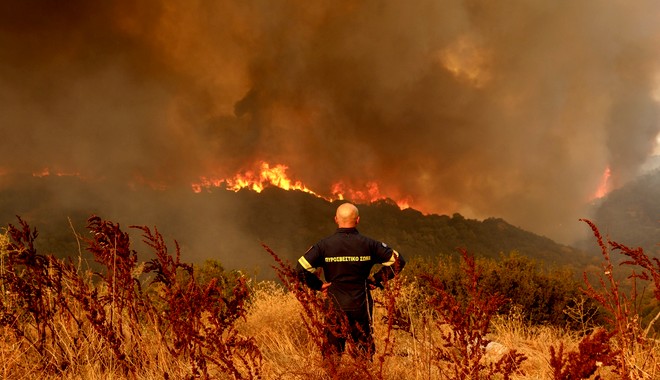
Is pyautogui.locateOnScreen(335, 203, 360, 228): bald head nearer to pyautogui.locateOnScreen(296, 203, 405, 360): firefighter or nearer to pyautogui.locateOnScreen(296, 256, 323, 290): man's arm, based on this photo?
pyautogui.locateOnScreen(296, 203, 405, 360): firefighter

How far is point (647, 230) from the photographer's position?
197m

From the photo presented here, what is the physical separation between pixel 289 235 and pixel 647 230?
16734 cm

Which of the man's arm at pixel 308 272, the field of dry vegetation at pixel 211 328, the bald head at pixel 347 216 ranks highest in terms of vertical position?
the bald head at pixel 347 216

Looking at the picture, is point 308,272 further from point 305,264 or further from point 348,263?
point 348,263

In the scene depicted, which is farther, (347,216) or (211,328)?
(347,216)

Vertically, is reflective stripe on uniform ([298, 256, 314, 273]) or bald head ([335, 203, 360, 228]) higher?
bald head ([335, 203, 360, 228])

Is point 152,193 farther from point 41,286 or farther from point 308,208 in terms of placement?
point 41,286

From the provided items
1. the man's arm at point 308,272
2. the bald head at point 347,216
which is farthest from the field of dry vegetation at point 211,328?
the bald head at point 347,216

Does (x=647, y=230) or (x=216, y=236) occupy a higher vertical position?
(x=647, y=230)

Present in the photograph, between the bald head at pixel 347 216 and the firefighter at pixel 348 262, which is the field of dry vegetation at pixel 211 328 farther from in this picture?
the bald head at pixel 347 216

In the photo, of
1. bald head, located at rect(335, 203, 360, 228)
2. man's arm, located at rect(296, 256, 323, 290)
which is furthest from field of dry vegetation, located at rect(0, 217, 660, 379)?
bald head, located at rect(335, 203, 360, 228)

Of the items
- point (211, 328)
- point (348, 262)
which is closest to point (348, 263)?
point (348, 262)

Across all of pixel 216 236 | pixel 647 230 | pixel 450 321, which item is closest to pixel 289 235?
pixel 216 236

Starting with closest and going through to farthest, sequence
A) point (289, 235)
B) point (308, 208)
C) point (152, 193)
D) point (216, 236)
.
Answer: point (216, 236) < point (289, 235) < point (152, 193) < point (308, 208)
